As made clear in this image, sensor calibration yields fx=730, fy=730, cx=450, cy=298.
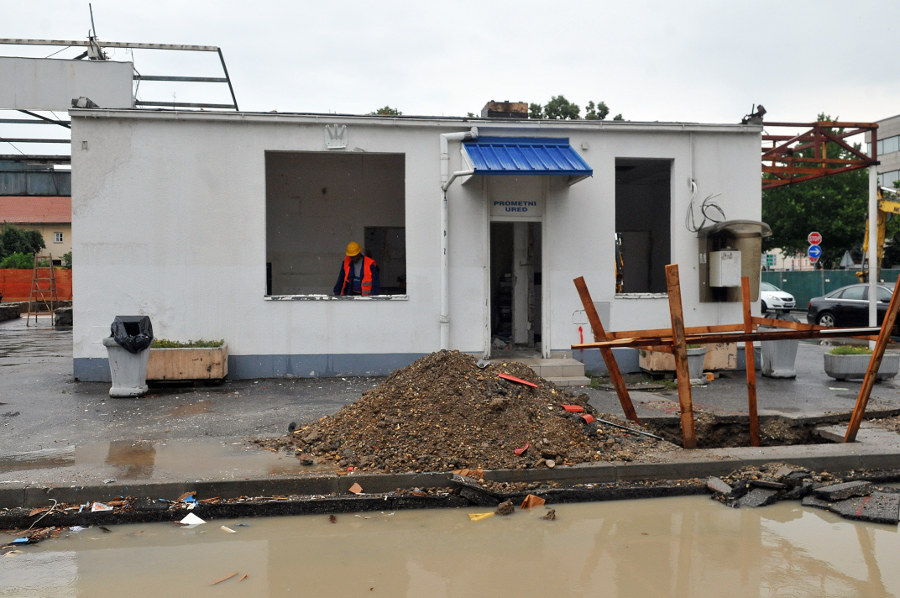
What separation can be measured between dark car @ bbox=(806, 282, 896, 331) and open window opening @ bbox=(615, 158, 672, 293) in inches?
268

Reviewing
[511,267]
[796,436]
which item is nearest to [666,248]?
[511,267]

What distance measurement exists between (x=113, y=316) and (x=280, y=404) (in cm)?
403

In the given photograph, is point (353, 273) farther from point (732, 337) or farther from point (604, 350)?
point (732, 337)

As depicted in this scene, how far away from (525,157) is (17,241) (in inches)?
1952

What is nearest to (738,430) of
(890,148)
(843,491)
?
(843,491)

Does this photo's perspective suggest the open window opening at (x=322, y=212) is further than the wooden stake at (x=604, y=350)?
Yes

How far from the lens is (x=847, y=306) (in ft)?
70.6

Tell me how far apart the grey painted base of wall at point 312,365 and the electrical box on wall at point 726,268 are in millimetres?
5582

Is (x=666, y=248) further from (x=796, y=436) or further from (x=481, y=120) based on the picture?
(x=796, y=436)

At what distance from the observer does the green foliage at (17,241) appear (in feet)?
165

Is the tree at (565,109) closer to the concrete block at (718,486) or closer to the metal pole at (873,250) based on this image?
the metal pole at (873,250)

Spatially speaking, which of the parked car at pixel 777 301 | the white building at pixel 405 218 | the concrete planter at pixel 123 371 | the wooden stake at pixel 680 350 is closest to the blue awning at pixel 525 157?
the white building at pixel 405 218

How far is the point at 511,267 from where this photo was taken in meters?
15.4

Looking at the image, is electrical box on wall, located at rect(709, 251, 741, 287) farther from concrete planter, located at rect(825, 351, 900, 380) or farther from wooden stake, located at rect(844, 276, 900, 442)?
wooden stake, located at rect(844, 276, 900, 442)
